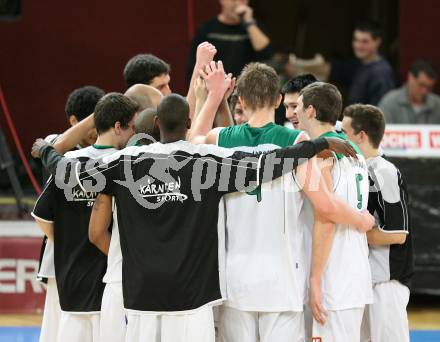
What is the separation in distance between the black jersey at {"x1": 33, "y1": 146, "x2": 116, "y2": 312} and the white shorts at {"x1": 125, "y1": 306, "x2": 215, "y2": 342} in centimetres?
53

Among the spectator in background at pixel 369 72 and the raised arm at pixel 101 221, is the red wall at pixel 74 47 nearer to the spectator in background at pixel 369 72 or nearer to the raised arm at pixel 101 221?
the spectator in background at pixel 369 72

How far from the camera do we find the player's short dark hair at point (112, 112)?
5457 mm

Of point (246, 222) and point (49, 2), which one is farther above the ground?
point (49, 2)

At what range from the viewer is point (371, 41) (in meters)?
10.2

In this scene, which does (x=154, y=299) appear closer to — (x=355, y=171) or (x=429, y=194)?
(x=355, y=171)

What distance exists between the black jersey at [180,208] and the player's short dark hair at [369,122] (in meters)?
0.87

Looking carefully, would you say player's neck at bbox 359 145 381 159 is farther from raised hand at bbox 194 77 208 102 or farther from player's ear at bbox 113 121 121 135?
player's ear at bbox 113 121 121 135

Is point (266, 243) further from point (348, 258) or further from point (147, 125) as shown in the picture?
point (147, 125)

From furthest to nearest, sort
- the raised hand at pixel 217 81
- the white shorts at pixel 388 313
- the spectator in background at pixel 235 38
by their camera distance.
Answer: the spectator in background at pixel 235 38
the white shorts at pixel 388 313
the raised hand at pixel 217 81

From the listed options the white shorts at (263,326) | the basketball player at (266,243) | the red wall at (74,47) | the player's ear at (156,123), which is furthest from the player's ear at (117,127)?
the red wall at (74,47)

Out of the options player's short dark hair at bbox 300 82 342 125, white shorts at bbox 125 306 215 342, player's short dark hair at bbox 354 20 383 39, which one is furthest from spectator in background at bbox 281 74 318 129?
player's short dark hair at bbox 354 20 383 39

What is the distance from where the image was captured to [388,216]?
5703 millimetres

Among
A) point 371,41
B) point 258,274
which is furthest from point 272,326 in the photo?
point 371,41

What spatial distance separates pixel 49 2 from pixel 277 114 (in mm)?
3530
